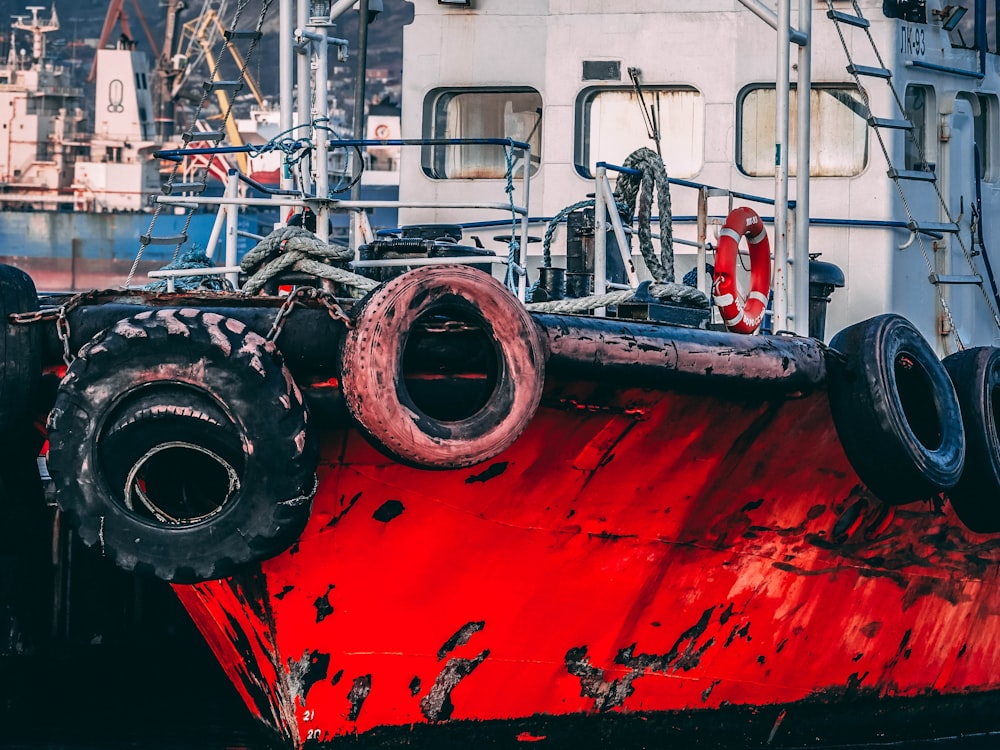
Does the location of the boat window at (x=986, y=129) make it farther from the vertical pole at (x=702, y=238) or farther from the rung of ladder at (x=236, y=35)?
the rung of ladder at (x=236, y=35)

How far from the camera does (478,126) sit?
9844 mm

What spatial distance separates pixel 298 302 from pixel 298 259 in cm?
77

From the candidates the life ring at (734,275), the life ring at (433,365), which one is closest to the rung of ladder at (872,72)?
the life ring at (734,275)

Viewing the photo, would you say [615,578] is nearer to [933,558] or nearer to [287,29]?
[933,558]

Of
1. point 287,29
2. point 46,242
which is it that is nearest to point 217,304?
point 287,29

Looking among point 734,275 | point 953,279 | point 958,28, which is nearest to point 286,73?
point 734,275

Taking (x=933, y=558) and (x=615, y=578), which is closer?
(x=615, y=578)

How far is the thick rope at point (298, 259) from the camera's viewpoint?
5.72 metres

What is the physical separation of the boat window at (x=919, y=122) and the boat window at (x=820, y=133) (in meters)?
0.36

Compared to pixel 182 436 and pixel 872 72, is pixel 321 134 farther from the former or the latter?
pixel 872 72

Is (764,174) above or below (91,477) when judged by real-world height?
above

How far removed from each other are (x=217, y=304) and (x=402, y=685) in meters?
1.76

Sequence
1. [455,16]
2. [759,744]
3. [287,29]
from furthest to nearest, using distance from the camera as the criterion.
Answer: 1. [455,16]
2. [287,29]
3. [759,744]

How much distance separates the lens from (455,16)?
32.2 ft
